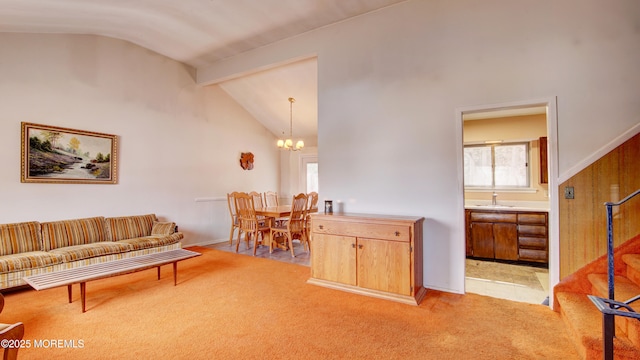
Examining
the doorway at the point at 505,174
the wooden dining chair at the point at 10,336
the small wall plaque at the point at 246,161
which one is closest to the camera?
the wooden dining chair at the point at 10,336

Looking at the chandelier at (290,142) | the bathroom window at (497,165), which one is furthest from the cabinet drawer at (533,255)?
the chandelier at (290,142)

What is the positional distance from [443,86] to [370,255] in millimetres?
1970

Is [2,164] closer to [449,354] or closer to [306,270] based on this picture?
[306,270]

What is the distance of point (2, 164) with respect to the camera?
11.1ft

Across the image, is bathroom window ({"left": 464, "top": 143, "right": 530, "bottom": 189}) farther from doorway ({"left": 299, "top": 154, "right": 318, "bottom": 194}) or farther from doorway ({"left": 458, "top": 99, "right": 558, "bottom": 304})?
doorway ({"left": 299, "top": 154, "right": 318, "bottom": 194})

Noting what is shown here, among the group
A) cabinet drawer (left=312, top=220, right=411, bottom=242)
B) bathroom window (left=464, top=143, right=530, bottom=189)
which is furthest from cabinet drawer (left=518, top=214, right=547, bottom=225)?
cabinet drawer (left=312, top=220, right=411, bottom=242)

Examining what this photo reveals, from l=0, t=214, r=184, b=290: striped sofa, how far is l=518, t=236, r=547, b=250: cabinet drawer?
499cm

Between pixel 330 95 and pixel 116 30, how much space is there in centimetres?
315

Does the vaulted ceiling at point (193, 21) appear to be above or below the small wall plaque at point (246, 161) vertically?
above

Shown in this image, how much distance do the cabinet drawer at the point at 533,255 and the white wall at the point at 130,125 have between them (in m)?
5.20

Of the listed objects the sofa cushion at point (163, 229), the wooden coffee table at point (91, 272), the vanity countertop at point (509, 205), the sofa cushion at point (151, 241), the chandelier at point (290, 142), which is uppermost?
the chandelier at point (290, 142)

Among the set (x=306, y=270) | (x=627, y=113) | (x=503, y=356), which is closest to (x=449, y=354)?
(x=503, y=356)

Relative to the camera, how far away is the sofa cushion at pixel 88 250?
323cm

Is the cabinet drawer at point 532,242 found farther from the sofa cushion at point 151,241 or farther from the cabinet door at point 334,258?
the sofa cushion at point 151,241
